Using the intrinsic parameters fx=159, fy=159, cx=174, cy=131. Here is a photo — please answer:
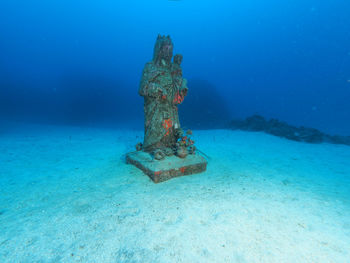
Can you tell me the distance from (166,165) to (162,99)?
2.18 metres

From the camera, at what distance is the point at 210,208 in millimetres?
3080

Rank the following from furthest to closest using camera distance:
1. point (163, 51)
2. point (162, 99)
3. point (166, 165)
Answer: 1. point (163, 51)
2. point (162, 99)
3. point (166, 165)

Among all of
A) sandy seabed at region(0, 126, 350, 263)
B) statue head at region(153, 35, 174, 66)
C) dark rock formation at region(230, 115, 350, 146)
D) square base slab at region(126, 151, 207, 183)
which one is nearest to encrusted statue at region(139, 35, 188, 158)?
statue head at region(153, 35, 174, 66)

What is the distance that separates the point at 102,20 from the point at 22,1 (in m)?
30.7

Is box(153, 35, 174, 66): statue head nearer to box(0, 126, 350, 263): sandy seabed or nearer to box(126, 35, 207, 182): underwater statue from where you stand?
box(126, 35, 207, 182): underwater statue

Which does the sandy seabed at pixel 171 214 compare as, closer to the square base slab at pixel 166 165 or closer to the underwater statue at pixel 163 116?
the square base slab at pixel 166 165

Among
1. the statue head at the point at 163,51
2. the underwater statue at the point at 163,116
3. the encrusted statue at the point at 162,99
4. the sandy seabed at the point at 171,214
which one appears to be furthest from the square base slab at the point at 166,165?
the statue head at the point at 163,51

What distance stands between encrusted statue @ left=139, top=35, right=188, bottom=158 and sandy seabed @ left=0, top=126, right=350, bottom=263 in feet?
4.22

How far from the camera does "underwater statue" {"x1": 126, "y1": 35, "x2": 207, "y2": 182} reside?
4.93 m

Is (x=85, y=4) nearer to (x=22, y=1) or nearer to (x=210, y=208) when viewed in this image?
(x=22, y=1)

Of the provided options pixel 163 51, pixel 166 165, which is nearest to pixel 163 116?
pixel 166 165

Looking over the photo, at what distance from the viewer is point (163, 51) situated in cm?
543

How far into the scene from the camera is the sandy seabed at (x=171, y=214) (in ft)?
6.72

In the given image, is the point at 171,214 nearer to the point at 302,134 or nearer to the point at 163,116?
the point at 163,116
